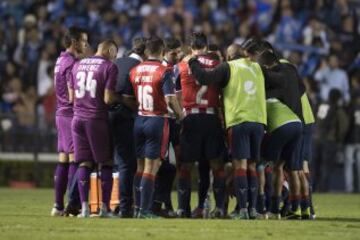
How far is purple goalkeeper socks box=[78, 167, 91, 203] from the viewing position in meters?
18.7

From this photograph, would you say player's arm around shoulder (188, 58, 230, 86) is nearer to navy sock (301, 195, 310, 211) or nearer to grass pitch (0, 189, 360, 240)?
grass pitch (0, 189, 360, 240)

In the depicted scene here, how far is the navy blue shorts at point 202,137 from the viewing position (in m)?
19.0

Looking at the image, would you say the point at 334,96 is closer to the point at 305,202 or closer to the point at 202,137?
the point at 305,202

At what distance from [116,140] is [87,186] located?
0.80 metres

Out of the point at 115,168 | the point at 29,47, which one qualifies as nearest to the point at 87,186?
the point at 115,168

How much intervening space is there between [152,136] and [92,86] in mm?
1065

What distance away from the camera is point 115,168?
2073 cm

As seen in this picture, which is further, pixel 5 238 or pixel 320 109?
pixel 320 109

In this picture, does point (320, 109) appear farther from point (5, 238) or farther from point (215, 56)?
point (5, 238)

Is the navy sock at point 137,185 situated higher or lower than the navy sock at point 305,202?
higher

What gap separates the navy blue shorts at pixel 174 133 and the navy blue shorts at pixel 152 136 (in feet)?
1.87

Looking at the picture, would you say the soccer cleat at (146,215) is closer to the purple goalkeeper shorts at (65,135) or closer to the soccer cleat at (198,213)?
the soccer cleat at (198,213)

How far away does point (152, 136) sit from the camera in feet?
60.8

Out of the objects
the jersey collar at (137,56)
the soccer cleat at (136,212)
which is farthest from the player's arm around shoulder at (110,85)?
the soccer cleat at (136,212)
